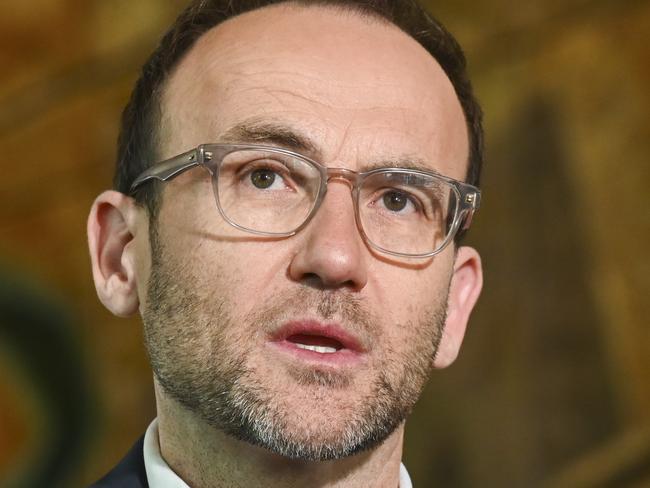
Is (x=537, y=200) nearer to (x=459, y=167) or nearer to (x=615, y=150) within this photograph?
(x=615, y=150)

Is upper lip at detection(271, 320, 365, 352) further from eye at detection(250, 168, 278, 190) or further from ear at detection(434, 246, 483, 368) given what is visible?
ear at detection(434, 246, 483, 368)

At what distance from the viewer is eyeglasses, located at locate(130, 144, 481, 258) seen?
2305 millimetres

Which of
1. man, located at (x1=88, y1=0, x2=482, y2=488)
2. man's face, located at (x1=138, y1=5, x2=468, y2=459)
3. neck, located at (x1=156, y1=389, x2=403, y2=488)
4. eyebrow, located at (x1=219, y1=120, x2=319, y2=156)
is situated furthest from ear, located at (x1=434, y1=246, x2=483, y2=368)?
eyebrow, located at (x1=219, y1=120, x2=319, y2=156)

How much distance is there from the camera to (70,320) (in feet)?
16.8

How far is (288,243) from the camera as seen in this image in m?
2.25

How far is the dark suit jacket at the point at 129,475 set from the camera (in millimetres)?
2408

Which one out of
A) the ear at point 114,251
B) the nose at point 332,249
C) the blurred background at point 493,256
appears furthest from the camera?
the blurred background at point 493,256

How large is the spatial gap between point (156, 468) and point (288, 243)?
0.64 metres

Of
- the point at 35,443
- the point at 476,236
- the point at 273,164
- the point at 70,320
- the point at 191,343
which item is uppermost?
the point at 273,164

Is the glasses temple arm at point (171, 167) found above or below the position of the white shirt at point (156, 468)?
above

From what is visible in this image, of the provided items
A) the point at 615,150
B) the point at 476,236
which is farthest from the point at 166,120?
the point at 615,150

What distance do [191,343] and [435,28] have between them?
114cm

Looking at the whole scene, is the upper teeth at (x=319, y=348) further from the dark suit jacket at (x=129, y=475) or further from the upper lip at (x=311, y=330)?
the dark suit jacket at (x=129, y=475)

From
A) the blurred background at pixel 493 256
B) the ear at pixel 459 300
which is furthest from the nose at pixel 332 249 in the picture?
the blurred background at pixel 493 256
